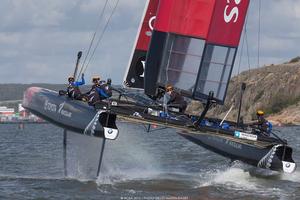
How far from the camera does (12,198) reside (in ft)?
47.2

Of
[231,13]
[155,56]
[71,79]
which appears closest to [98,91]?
[71,79]

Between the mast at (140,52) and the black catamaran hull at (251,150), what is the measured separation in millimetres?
2579

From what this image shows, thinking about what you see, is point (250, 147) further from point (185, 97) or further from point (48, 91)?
point (48, 91)

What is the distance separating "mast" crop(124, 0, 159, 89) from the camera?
1834 cm

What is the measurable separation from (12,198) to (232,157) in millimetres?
5012

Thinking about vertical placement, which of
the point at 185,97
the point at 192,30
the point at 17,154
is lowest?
the point at 17,154

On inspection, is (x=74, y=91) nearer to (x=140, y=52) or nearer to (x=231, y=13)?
(x=140, y=52)

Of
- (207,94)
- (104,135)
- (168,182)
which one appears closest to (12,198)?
(104,135)

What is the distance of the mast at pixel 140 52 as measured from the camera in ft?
60.2

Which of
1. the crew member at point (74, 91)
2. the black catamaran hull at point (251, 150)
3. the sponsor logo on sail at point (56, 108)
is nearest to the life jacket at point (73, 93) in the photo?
the crew member at point (74, 91)

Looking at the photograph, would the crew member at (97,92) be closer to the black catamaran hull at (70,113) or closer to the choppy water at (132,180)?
the black catamaran hull at (70,113)

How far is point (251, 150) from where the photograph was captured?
16469 mm

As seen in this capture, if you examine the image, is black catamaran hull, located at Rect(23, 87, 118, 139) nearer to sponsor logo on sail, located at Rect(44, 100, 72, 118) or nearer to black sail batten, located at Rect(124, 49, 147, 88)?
sponsor logo on sail, located at Rect(44, 100, 72, 118)

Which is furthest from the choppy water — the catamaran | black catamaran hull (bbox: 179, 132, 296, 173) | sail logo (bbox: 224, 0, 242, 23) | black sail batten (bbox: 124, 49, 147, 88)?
sail logo (bbox: 224, 0, 242, 23)
